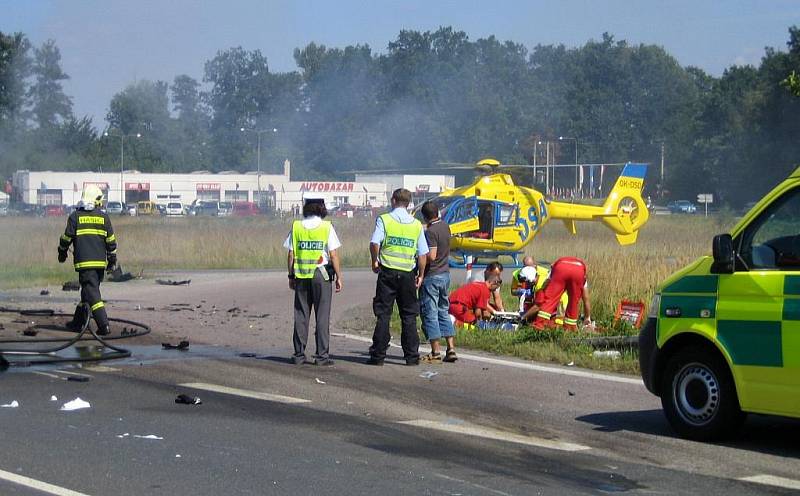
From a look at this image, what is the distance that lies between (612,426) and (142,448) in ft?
12.0

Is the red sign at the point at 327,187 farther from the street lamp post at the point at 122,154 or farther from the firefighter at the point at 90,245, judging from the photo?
the firefighter at the point at 90,245

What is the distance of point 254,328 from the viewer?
15.5 metres

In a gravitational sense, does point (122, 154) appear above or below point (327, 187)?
above

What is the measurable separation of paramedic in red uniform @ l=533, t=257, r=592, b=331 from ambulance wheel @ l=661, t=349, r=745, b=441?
19.1ft

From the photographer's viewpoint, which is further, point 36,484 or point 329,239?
point 329,239

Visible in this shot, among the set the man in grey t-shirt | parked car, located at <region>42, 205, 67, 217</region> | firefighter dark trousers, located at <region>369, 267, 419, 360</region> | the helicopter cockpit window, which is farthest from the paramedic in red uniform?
parked car, located at <region>42, 205, 67, 217</region>

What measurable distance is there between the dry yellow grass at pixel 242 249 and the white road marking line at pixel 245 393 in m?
9.46

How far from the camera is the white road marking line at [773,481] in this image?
21.9 ft

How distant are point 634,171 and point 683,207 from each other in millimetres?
43646

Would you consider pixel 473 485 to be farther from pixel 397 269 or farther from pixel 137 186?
pixel 137 186

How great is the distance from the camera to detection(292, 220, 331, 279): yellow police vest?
1168 cm

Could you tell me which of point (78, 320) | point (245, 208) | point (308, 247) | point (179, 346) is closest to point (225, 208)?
point (245, 208)

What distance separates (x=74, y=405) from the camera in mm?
8938

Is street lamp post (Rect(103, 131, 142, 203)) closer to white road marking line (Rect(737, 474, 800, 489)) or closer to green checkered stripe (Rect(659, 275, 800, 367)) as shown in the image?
green checkered stripe (Rect(659, 275, 800, 367))
